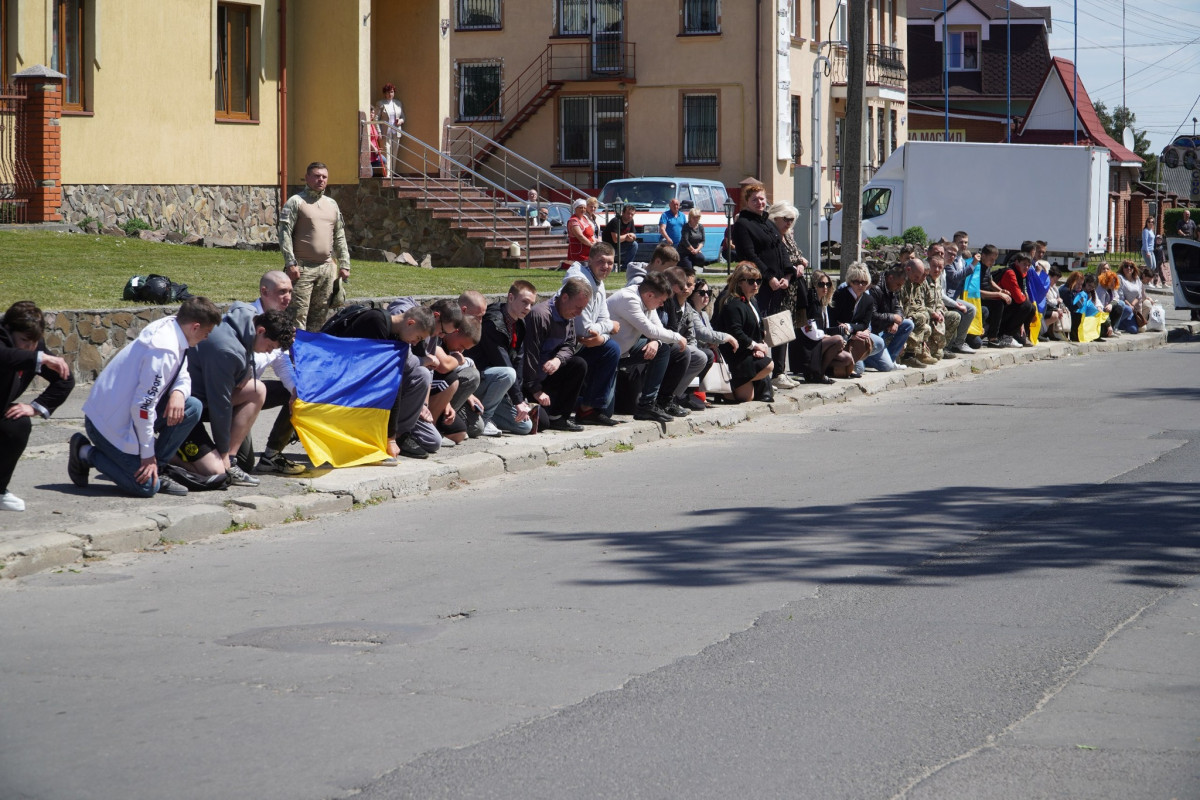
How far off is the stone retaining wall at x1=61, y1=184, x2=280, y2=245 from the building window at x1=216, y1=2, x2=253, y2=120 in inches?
54.4

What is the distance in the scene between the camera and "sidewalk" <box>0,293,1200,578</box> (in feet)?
28.2

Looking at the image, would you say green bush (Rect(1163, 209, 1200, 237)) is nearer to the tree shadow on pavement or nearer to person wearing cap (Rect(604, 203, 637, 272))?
person wearing cap (Rect(604, 203, 637, 272))

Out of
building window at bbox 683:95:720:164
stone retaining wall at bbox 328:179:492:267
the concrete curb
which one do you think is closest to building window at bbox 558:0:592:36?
building window at bbox 683:95:720:164

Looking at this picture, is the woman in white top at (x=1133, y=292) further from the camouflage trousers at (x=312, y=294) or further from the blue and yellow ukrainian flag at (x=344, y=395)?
the blue and yellow ukrainian flag at (x=344, y=395)

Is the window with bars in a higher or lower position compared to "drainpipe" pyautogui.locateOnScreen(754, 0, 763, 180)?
higher

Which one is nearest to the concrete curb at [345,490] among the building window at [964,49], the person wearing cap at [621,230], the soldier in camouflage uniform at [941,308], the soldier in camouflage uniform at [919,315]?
the soldier in camouflage uniform at [919,315]

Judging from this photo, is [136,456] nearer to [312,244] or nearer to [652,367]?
[652,367]

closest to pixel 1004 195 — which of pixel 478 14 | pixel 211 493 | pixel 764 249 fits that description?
pixel 478 14

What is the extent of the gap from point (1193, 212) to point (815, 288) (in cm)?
5185

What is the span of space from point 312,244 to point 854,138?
9375 mm

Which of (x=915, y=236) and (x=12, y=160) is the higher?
(x=12, y=160)

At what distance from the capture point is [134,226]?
23.6 meters

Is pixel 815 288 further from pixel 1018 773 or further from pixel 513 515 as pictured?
pixel 1018 773

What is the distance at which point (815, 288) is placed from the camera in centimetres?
1766
